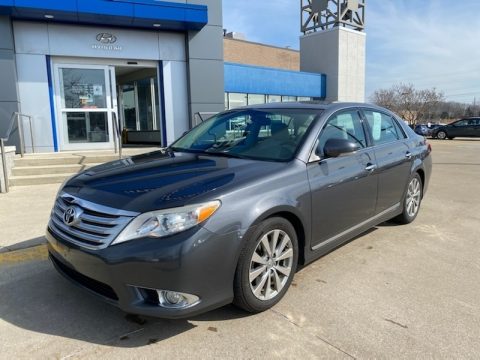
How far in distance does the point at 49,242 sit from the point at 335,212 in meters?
2.49

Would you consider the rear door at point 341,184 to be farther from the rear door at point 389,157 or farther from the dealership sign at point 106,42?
the dealership sign at point 106,42

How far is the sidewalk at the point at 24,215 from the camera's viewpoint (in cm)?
491

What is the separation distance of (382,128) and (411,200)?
47.0 inches

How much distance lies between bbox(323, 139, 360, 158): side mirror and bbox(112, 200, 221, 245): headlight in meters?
1.53

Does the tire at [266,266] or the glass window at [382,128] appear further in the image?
the glass window at [382,128]

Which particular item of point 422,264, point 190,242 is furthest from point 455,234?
point 190,242

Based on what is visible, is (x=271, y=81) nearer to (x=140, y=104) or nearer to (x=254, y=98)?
(x=254, y=98)

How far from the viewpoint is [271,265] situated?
10.3 ft

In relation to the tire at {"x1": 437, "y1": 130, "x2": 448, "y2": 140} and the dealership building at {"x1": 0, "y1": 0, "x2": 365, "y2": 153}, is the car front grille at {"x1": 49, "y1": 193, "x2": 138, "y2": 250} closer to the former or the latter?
the dealership building at {"x1": 0, "y1": 0, "x2": 365, "y2": 153}

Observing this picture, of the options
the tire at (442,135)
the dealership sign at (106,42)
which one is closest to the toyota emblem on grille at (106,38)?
the dealership sign at (106,42)

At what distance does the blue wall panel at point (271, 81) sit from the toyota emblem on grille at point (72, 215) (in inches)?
708

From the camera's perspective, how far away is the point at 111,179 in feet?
10.5

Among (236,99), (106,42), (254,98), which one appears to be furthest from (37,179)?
(254,98)

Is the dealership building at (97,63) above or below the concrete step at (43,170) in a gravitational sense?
above
